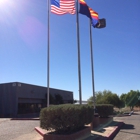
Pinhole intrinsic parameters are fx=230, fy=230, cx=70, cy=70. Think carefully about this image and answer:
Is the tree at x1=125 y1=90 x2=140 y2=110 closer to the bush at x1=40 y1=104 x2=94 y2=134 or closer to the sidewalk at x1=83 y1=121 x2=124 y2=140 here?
the sidewalk at x1=83 y1=121 x2=124 y2=140

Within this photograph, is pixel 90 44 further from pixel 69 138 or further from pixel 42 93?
pixel 42 93

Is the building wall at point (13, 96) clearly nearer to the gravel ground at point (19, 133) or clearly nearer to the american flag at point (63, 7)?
the gravel ground at point (19, 133)

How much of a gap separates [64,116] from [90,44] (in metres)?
10.3

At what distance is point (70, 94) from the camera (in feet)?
Answer: 216

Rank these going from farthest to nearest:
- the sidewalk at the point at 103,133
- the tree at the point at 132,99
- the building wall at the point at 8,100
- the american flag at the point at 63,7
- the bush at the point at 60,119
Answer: the tree at the point at 132,99, the building wall at the point at 8,100, the american flag at the point at 63,7, the sidewalk at the point at 103,133, the bush at the point at 60,119

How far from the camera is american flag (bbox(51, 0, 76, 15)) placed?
49.4ft

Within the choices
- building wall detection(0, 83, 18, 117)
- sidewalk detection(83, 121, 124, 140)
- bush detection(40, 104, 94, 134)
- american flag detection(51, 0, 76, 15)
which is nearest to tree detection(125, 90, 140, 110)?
building wall detection(0, 83, 18, 117)

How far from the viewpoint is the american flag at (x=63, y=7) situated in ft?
49.4

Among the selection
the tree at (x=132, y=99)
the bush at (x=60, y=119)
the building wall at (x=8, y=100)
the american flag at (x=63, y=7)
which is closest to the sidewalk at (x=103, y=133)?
the bush at (x=60, y=119)

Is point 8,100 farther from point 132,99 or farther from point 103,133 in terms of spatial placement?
point 132,99

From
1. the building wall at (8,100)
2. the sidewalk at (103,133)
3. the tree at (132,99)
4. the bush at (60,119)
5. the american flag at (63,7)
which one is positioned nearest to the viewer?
the bush at (60,119)

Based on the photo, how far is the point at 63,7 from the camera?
49.3 ft

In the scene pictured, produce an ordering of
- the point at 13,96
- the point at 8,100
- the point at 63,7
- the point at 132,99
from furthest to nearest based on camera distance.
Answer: the point at 132,99, the point at 8,100, the point at 13,96, the point at 63,7

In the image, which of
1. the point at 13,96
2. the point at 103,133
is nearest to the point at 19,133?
the point at 103,133
